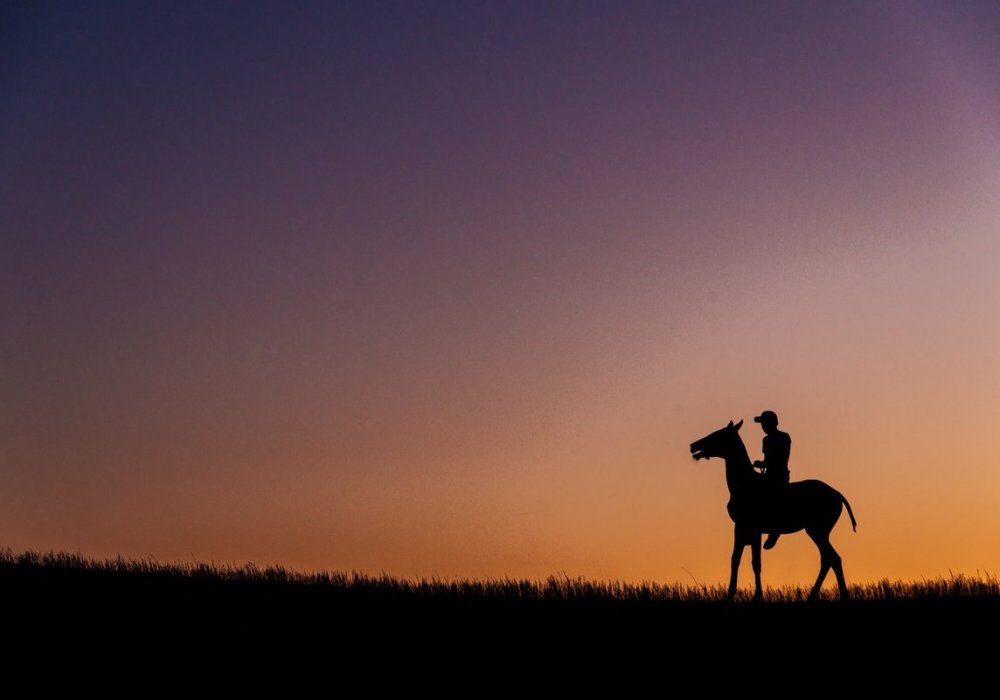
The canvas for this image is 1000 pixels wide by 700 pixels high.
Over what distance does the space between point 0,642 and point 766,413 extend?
497 inches

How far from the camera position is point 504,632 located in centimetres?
1473

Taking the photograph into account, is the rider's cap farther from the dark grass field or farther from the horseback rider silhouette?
the dark grass field

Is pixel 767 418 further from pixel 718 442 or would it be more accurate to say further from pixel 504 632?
pixel 504 632

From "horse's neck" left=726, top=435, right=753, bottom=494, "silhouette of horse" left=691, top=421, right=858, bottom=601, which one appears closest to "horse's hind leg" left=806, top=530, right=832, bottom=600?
"silhouette of horse" left=691, top=421, right=858, bottom=601

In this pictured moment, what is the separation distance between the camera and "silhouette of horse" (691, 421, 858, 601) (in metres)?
19.6

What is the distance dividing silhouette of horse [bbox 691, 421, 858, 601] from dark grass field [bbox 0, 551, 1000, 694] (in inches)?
31.7

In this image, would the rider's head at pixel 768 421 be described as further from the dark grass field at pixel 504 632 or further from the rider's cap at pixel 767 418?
the dark grass field at pixel 504 632

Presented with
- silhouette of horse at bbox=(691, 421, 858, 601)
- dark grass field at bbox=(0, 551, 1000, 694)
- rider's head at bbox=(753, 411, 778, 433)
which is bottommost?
dark grass field at bbox=(0, 551, 1000, 694)

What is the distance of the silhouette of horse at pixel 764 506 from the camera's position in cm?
1958

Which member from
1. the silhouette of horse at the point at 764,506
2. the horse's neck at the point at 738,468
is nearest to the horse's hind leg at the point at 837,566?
the silhouette of horse at the point at 764,506

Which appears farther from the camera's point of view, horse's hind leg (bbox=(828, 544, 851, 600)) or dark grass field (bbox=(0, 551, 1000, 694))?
horse's hind leg (bbox=(828, 544, 851, 600))

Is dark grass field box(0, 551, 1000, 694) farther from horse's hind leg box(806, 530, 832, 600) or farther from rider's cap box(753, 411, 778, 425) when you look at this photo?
rider's cap box(753, 411, 778, 425)

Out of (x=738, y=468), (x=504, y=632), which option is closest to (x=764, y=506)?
(x=738, y=468)

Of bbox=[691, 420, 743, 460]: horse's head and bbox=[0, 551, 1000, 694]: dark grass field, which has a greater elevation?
bbox=[691, 420, 743, 460]: horse's head
